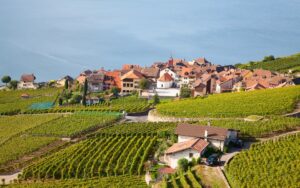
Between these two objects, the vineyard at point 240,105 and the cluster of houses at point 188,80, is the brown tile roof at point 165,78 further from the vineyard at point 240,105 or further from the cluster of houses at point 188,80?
the vineyard at point 240,105

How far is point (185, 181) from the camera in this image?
2948cm

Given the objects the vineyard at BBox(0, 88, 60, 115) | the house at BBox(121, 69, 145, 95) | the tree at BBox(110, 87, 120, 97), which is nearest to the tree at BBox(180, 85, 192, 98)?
the house at BBox(121, 69, 145, 95)

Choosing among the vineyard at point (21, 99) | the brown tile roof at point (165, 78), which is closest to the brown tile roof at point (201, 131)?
the vineyard at point (21, 99)

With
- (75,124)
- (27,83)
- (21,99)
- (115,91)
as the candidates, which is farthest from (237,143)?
(27,83)

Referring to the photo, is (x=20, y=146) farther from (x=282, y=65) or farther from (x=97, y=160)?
(x=282, y=65)

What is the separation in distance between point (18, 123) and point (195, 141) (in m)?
31.3

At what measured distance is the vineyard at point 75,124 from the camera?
5141cm

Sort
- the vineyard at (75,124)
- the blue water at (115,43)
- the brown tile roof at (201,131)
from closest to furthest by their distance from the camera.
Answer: the brown tile roof at (201,131) < the vineyard at (75,124) < the blue water at (115,43)

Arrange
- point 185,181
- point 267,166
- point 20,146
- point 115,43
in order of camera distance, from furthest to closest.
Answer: point 115,43 → point 20,146 → point 267,166 → point 185,181

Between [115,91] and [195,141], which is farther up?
[115,91]

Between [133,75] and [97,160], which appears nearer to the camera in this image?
[97,160]

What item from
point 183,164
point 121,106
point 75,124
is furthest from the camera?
point 121,106

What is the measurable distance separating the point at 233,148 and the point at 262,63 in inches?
2216

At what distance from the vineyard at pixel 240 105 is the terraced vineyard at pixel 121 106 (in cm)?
375
